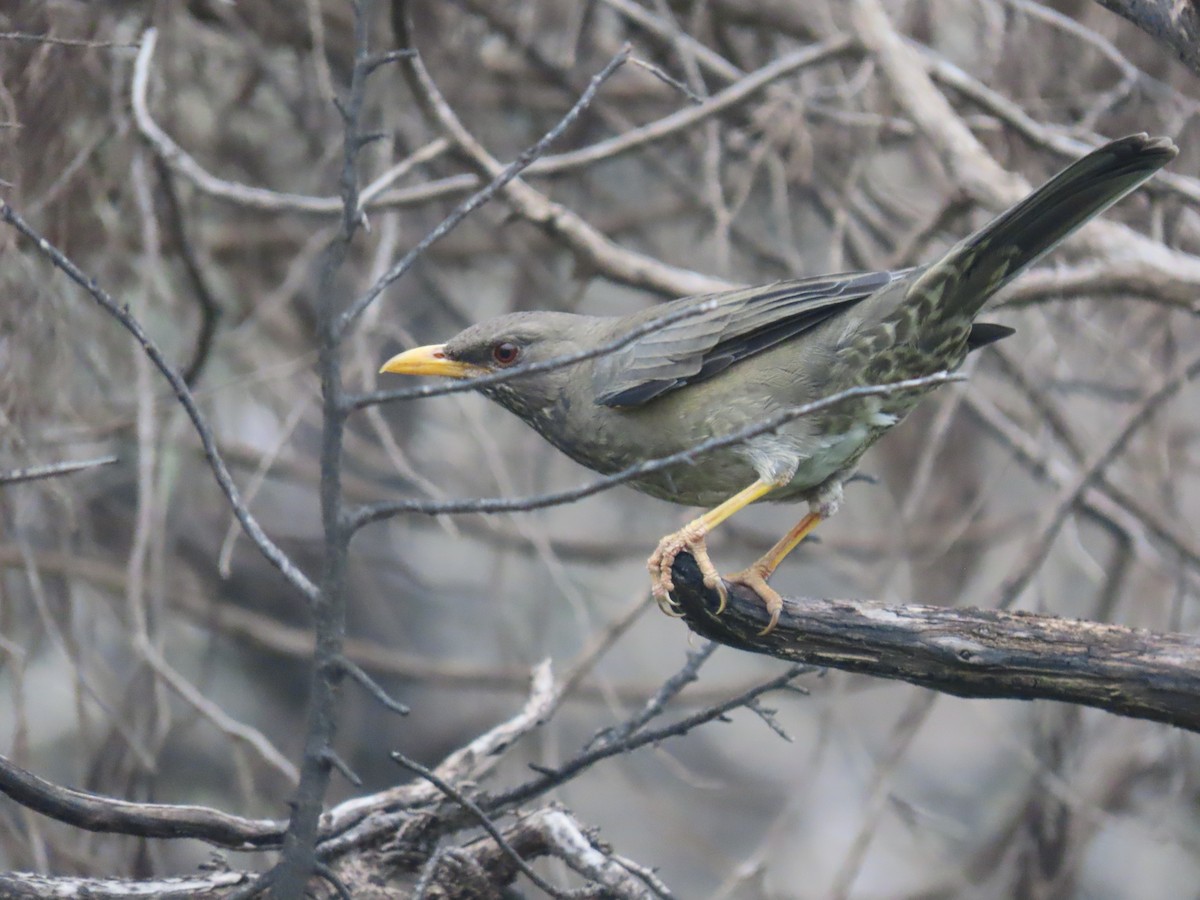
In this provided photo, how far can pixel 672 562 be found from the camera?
2.98 m

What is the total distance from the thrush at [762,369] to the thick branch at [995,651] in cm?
29

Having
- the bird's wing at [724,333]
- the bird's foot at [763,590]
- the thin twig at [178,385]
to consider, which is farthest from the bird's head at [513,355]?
the thin twig at [178,385]

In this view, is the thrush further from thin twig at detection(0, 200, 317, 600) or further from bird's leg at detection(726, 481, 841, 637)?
thin twig at detection(0, 200, 317, 600)

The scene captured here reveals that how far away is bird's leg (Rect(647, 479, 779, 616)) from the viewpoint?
9.58 feet

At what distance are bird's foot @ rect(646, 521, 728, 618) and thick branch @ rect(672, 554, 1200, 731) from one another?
0.50 feet

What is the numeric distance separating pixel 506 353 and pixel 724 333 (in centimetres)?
71

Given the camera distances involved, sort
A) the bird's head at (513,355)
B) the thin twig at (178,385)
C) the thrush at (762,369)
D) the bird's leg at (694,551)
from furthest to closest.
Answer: the bird's head at (513,355)
the thrush at (762,369)
the bird's leg at (694,551)
the thin twig at (178,385)

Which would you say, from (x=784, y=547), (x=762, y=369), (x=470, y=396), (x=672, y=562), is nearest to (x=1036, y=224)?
(x=762, y=369)

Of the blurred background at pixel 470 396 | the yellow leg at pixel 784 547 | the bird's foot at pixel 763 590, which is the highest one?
the blurred background at pixel 470 396

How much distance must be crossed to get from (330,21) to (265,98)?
3.27ft

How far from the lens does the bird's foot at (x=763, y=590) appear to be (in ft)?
9.03

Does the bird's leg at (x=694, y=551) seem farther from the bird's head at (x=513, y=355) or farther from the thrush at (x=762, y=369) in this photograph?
A: the bird's head at (x=513, y=355)

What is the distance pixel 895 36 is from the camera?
4.43 meters

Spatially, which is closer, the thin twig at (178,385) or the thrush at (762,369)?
the thin twig at (178,385)
